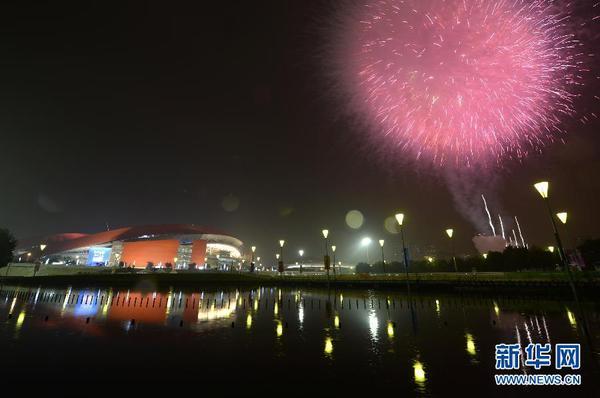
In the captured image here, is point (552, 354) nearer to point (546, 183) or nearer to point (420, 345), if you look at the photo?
point (420, 345)

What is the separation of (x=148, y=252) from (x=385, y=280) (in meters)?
84.4

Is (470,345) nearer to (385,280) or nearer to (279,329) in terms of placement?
(279,329)

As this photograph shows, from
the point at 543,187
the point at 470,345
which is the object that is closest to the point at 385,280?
the point at 470,345

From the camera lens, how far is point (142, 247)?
338 feet

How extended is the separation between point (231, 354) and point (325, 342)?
17.6 feet

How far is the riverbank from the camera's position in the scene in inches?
1534

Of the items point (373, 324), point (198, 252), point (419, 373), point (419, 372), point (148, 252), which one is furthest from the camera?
point (198, 252)

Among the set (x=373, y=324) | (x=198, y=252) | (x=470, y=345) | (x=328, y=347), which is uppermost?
(x=198, y=252)

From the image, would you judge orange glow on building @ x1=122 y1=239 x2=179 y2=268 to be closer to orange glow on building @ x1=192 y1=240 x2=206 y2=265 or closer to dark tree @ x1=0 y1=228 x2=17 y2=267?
orange glow on building @ x1=192 y1=240 x2=206 y2=265

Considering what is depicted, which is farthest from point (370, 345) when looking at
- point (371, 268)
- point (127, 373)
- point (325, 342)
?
point (371, 268)

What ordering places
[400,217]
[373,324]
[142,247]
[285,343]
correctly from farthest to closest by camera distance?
[142,247], [400,217], [373,324], [285,343]

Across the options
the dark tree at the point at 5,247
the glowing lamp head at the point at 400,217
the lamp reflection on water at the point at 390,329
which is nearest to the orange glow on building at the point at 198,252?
the dark tree at the point at 5,247

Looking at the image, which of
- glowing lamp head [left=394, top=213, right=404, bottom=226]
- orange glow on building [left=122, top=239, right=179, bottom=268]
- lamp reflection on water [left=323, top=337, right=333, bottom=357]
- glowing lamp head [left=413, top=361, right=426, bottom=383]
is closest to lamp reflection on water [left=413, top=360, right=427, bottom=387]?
glowing lamp head [left=413, top=361, right=426, bottom=383]

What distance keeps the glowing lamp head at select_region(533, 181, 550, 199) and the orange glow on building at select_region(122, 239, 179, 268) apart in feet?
353
